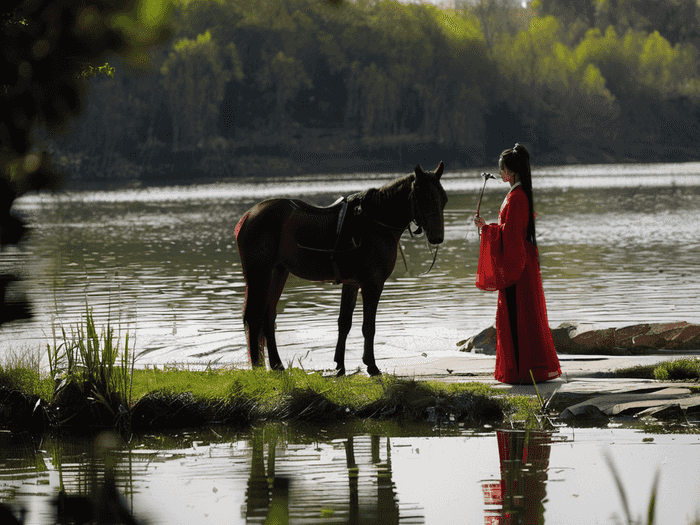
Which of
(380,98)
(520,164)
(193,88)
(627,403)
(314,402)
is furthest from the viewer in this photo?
(380,98)

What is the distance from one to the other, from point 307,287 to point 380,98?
108m

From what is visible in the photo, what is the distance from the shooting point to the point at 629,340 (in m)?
9.33

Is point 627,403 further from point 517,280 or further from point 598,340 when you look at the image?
point 598,340

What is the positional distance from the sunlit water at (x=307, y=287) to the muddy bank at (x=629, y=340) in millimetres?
1353

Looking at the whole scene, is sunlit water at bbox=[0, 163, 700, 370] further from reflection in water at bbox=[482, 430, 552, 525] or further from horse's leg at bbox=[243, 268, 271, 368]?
reflection in water at bbox=[482, 430, 552, 525]

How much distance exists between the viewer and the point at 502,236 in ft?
24.3

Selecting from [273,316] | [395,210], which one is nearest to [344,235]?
[395,210]

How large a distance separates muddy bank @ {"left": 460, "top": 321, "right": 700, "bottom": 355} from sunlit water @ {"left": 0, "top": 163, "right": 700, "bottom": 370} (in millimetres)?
1353

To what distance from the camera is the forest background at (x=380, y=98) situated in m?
112

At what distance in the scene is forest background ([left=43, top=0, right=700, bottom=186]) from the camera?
111562 mm

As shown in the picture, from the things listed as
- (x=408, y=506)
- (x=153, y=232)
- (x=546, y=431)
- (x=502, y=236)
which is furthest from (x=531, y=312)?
(x=153, y=232)

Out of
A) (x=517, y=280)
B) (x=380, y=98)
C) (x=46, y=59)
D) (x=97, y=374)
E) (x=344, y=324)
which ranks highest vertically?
(x=380, y=98)

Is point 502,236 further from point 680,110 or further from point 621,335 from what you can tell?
point 680,110

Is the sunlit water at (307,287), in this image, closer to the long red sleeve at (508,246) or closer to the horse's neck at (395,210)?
the horse's neck at (395,210)
